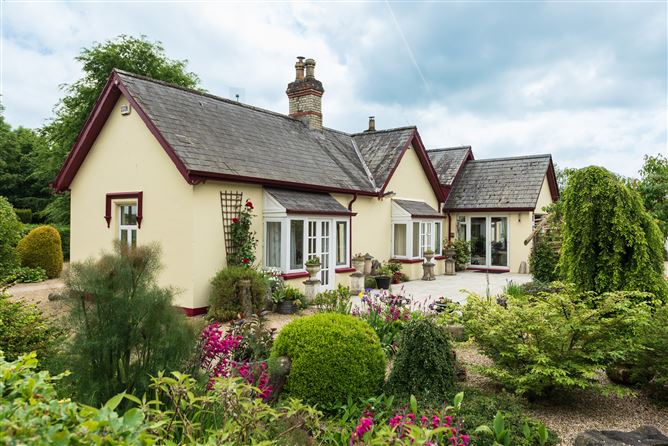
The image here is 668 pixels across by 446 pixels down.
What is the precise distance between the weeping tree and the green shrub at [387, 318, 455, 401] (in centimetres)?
273

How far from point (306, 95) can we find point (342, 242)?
245 inches

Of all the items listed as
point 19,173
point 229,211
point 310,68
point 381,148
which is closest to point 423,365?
point 229,211

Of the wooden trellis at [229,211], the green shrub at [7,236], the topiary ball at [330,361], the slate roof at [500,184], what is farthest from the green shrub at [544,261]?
the green shrub at [7,236]

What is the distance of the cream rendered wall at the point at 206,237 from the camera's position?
10.2 metres

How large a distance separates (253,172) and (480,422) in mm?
8640

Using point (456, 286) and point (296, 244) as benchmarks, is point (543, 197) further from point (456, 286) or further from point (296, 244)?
point (296, 244)

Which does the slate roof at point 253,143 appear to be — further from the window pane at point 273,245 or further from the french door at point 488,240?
the french door at point 488,240

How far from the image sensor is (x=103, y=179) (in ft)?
39.3

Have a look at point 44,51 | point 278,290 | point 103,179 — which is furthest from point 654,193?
point 44,51

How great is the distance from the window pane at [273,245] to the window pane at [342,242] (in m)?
2.77

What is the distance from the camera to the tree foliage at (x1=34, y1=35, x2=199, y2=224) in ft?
82.4

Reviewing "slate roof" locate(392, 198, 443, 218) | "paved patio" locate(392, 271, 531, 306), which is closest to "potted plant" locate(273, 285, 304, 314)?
"paved patio" locate(392, 271, 531, 306)

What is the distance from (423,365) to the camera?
483cm

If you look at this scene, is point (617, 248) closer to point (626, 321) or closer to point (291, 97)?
point (626, 321)
